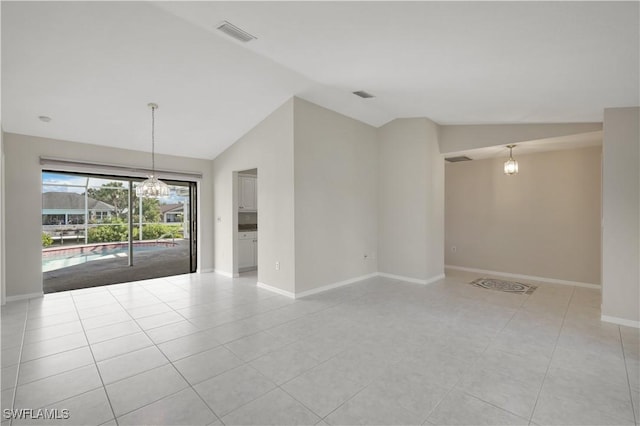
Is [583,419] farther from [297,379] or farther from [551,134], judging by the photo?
[551,134]

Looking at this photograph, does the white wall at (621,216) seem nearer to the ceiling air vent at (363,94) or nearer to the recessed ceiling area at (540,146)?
the recessed ceiling area at (540,146)

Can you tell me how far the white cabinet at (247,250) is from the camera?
6359 millimetres

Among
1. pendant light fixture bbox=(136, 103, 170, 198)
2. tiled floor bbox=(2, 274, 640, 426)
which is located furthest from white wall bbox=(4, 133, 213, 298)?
pendant light fixture bbox=(136, 103, 170, 198)

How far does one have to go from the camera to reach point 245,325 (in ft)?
11.0

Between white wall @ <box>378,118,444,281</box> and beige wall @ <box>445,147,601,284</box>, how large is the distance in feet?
3.92

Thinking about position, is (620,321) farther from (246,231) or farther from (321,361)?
(246,231)

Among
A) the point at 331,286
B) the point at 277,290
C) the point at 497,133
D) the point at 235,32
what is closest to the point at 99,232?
the point at 277,290

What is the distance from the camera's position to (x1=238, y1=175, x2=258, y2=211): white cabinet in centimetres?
640

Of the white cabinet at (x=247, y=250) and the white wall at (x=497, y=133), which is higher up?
the white wall at (x=497, y=133)

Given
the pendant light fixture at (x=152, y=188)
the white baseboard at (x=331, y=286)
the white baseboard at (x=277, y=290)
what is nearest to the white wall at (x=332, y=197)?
the white baseboard at (x=331, y=286)

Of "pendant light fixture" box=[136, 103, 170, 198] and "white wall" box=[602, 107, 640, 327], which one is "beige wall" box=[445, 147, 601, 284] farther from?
"pendant light fixture" box=[136, 103, 170, 198]

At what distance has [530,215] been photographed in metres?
5.55

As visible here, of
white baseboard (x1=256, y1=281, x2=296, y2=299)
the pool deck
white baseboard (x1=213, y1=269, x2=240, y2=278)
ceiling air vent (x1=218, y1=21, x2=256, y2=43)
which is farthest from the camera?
white baseboard (x1=213, y1=269, x2=240, y2=278)

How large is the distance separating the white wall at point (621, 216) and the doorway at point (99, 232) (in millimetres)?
6805
